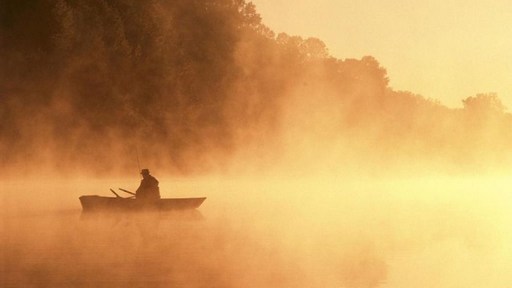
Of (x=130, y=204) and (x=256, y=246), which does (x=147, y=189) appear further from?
(x=256, y=246)

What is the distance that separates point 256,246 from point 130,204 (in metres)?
6.63

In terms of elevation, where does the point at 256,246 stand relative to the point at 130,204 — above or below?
below

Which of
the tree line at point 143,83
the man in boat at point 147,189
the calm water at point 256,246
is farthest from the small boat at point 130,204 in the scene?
the tree line at point 143,83

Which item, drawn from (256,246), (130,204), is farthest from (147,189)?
(256,246)

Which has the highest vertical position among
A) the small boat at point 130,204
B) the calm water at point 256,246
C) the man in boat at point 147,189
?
the man in boat at point 147,189

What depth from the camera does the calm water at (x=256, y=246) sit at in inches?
577

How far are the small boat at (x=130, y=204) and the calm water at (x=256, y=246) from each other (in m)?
0.28

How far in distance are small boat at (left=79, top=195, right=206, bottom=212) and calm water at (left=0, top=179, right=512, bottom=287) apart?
0.28 meters

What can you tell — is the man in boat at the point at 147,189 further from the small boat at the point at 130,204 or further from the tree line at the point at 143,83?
the tree line at the point at 143,83

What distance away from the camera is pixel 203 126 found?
5366cm

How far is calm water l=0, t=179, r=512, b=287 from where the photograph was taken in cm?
1466

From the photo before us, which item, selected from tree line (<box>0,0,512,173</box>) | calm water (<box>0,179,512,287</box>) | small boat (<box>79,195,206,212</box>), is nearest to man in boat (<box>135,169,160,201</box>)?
small boat (<box>79,195,206,212</box>)

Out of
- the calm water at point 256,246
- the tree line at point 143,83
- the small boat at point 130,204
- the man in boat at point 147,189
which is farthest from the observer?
the tree line at point 143,83

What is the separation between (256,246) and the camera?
63.1 feet
